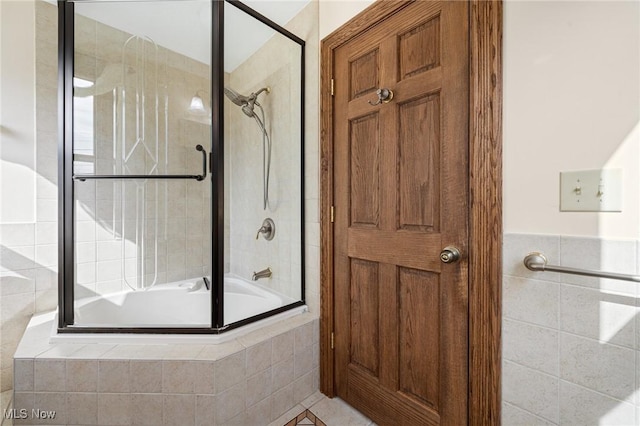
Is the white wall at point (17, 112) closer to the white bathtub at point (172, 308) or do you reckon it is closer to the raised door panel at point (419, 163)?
the white bathtub at point (172, 308)

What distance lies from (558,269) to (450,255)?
1.03ft

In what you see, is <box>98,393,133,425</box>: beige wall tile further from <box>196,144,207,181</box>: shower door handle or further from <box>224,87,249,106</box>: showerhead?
<box>224,87,249,106</box>: showerhead

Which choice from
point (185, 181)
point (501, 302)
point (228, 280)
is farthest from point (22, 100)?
point (501, 302)

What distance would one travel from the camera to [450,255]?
3.55 feet

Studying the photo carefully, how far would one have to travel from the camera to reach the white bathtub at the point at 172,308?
1.37 metres

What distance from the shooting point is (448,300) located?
3.73 feet

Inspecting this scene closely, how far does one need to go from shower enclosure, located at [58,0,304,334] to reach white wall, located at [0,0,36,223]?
0.51 meters

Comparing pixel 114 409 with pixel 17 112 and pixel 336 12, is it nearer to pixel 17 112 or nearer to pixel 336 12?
pixel 17 112

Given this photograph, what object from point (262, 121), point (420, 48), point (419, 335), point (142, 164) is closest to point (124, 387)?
point (142, 164)

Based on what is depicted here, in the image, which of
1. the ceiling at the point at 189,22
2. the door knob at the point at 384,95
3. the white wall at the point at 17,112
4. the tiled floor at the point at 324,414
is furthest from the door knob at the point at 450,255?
the white wall at the point at 17,112

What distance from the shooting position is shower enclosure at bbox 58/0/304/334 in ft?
4.74

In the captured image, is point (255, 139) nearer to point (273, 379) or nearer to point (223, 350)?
point (223, 350)

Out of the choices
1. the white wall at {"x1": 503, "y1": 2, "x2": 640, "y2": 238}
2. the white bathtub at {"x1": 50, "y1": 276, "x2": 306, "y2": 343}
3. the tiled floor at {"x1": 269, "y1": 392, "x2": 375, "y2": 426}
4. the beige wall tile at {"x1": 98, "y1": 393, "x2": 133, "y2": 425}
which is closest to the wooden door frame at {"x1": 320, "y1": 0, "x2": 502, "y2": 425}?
the white wall at {"x1": 503, "y1": 2, "x2": 640, "y2": 238}

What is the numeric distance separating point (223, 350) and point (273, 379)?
327mm
